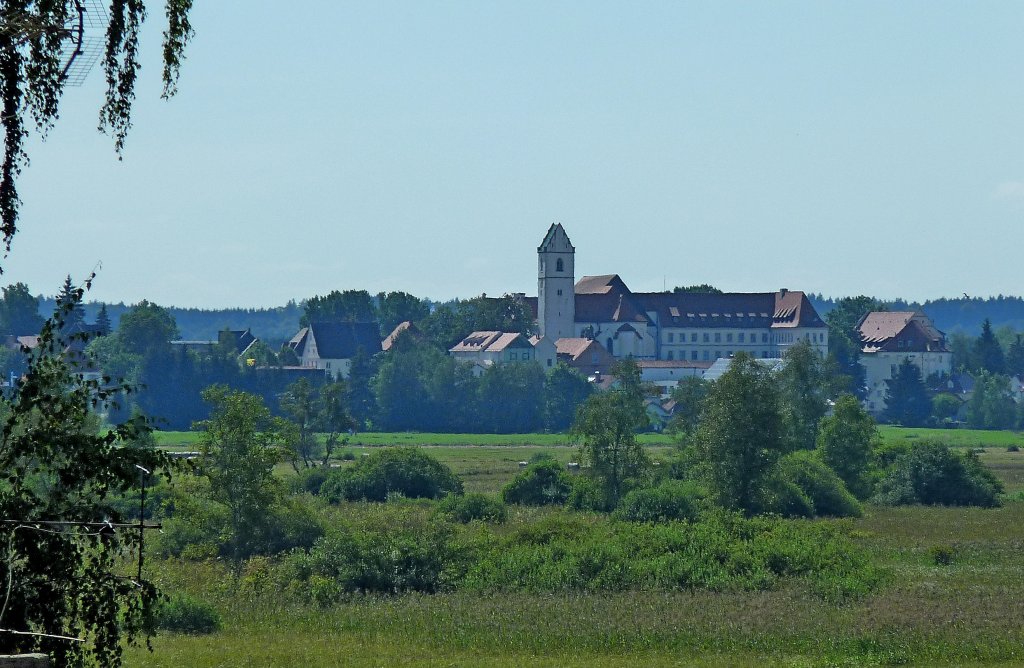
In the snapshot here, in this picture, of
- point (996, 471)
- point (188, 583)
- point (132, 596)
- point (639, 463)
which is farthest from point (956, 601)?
point (996, 471)

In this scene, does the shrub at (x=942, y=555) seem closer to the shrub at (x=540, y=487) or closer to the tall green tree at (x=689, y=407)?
the shrub at (x=540, y=487)

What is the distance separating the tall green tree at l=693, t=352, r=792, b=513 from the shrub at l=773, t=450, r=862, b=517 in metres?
1.34

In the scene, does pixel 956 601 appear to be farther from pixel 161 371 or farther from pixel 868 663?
pixel 161 371

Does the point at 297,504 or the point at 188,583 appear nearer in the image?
the point at 188,583

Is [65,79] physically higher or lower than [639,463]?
higher

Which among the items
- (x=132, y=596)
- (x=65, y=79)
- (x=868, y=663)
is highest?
(x=65, y=79)

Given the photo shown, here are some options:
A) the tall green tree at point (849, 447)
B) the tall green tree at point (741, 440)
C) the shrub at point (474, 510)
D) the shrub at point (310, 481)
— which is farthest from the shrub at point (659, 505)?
the shrub at point (310, 481)

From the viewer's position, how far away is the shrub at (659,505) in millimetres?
59750

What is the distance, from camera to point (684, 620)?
1471 inches

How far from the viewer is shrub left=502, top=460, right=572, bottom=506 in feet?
233

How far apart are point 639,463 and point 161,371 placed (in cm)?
11429

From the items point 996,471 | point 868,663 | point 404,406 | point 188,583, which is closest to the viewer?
point 868,663

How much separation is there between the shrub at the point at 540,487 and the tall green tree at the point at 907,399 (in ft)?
377

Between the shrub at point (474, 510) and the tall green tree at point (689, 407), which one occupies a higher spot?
the tall green tree at point (689, 407)
